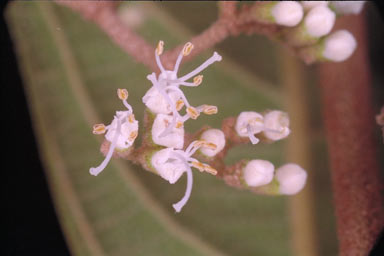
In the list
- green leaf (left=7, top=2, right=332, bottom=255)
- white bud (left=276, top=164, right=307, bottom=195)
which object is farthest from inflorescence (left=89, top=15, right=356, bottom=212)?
green leaf (left=7, top=2, right=332, bottom=255)

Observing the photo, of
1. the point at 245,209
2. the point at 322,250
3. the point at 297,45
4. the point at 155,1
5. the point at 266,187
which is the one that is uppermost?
the point at 155,1

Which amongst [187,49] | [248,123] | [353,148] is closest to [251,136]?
[248,123]

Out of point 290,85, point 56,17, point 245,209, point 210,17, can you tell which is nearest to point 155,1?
point 210,17

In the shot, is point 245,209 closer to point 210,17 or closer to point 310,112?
point 310,112

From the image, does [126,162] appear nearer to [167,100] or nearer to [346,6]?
[167,100]

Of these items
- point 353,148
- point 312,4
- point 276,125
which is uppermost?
point 312,4

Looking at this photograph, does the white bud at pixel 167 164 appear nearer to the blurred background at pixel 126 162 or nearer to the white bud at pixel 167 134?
the white bud at pixel 167 134

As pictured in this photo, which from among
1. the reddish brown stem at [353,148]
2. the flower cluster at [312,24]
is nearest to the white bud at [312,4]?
the flower cluster at [312,24]
